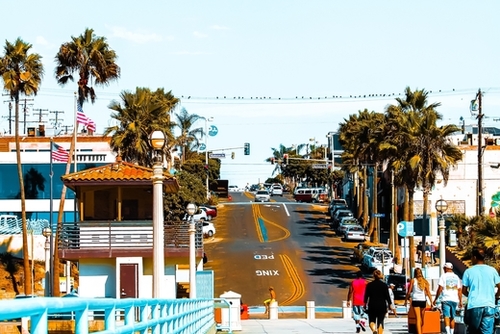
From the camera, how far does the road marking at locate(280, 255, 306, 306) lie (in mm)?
52625

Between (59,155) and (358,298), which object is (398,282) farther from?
(358,298)

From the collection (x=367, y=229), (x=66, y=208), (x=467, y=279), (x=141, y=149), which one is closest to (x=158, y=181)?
(x=467, y=279)

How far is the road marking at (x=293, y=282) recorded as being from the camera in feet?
173

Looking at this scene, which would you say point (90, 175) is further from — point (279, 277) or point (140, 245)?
point (279, 277)

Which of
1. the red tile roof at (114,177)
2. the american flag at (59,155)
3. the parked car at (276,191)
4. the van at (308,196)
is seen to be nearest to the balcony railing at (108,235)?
the red tile roof at (114,177)

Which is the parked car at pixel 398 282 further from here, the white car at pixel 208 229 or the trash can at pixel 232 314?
the white car at pixel 208 229

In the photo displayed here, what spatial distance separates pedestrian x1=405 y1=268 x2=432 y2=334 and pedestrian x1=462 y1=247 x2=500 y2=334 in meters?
6.07

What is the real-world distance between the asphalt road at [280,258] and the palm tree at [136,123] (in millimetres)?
9190

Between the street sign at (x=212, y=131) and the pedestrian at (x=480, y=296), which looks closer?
the pedestrian at (x=480, y=296)

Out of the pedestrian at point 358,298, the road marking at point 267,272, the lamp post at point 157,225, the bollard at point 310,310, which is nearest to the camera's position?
the lamp post at point 157,225

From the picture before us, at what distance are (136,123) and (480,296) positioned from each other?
158 feet

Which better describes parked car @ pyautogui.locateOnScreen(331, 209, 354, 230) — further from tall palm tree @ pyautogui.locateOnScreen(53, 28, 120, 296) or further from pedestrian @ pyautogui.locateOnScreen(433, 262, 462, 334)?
pedestrian @ pyautogui.locateOnScreen(433, 262, 462, 334)

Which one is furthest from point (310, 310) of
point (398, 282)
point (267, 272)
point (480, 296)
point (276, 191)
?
point (276, 191)

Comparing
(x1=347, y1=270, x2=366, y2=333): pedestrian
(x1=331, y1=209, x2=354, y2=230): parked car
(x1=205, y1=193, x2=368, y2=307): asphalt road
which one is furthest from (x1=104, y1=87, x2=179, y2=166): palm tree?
(x1=347, y1=270, x2=366, y2=333): pedestrian
